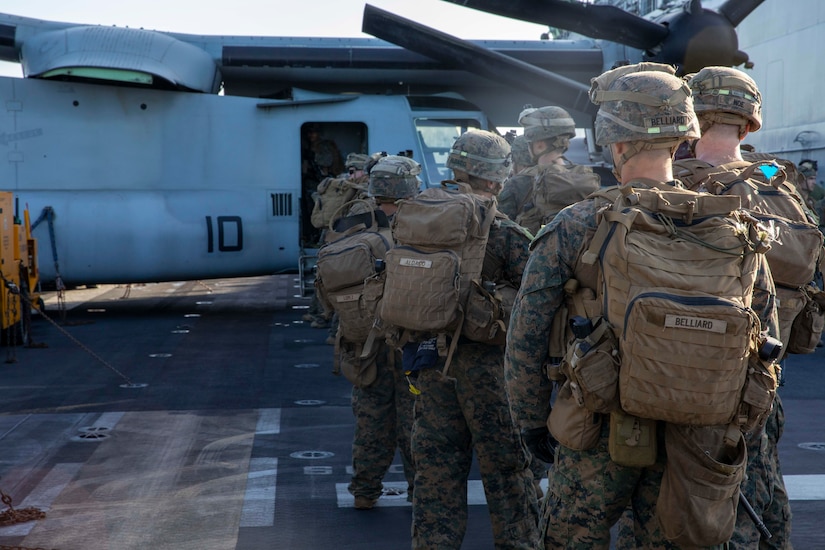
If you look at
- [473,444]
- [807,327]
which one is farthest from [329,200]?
[807,327]

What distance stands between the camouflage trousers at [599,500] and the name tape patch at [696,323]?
417 millimetres

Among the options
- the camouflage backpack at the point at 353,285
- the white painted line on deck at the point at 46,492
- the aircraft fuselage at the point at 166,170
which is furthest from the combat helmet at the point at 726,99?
the aircraft fuselage at the point at 166,170

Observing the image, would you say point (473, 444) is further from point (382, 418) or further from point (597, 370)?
point (597, 370)

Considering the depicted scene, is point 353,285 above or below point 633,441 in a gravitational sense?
above

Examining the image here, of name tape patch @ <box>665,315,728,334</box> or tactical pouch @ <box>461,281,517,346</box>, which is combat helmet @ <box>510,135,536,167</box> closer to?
A: tactical pouch @ <box>461,281,517,346</box>

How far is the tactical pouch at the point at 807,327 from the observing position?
354 cm

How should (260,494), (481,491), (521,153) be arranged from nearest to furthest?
(260,494)
(481,491)
(521,153)

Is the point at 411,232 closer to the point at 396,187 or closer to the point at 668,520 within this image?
the point at 396,187

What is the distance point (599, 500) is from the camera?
2.65m

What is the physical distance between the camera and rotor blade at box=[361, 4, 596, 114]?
1103cm

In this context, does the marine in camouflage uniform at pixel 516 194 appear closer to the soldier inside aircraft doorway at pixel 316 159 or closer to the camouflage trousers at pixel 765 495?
the camouflage trousers at pixel 765 495

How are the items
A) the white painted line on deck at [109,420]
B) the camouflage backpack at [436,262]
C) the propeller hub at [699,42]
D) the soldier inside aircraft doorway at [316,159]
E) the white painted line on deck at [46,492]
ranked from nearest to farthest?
1. the camouflage backpack at [436,262]
2. the white painted line on deck at [46,492]
3. the white painted line on deck at [109,420]
4. the propeller hub at [699,42]
5. the soldier inside aircraft doorway at [316,159]

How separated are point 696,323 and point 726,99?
148 centimetres

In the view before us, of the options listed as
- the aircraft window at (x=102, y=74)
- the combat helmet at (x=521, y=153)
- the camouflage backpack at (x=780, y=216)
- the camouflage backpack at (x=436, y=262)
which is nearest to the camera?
the camouflage backpack at (x=780, y=216)
